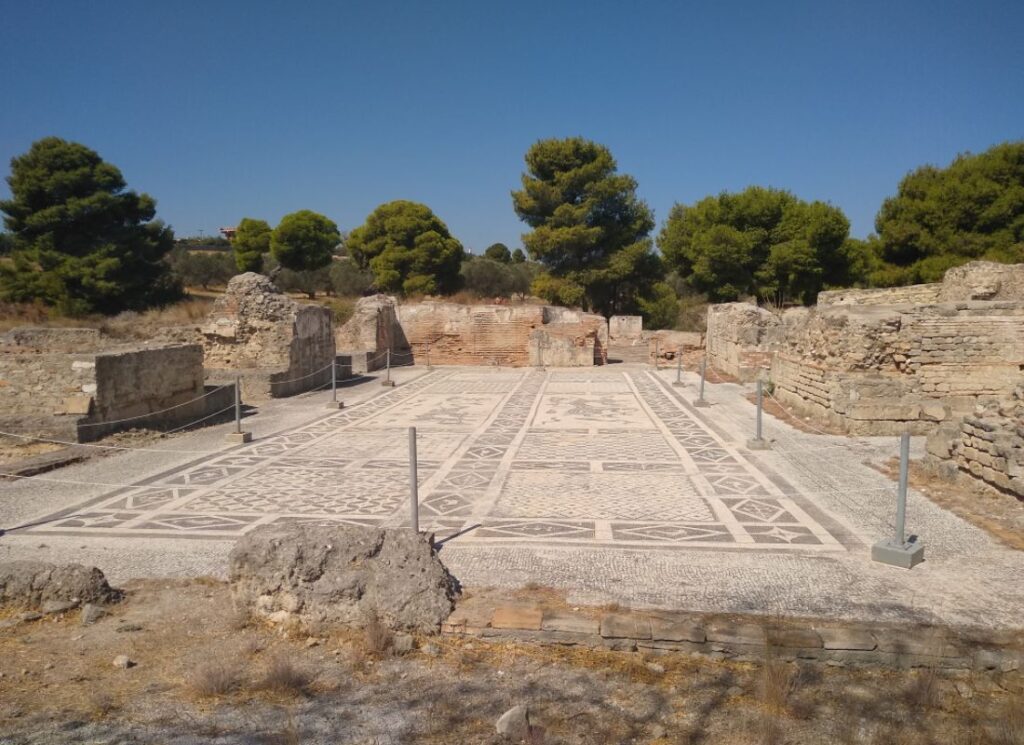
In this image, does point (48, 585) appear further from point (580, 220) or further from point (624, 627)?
point (580, 220)

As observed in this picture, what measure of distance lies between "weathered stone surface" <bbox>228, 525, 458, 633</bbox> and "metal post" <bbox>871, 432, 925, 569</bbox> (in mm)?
2830

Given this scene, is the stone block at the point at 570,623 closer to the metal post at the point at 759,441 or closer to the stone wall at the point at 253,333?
the metal post at the point at 759,441

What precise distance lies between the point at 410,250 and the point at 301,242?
27.9ft

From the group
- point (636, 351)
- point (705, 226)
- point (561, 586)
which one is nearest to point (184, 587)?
point (561, 586)

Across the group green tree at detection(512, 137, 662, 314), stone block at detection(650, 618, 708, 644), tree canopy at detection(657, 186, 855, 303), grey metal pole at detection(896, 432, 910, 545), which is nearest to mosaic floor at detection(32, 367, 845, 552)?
grey metal pole at detection(896, 432, 910, 545)

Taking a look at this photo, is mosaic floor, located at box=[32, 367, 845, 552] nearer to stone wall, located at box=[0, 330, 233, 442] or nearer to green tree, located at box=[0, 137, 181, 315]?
stone wall, located at box=[0, 330, 233, 442]

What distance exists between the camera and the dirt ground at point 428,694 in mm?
2482

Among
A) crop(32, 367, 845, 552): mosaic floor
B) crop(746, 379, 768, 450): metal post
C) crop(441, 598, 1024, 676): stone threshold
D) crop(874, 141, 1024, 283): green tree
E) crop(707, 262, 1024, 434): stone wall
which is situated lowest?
crop(32, 367, 845, 552): mosaic floor

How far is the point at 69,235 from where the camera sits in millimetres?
20969

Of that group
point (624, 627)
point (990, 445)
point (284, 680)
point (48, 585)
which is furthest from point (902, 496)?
point (48, 585)

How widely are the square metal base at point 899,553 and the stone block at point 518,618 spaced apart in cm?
246

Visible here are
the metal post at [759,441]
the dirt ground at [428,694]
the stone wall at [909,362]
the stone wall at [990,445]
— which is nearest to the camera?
the dirt ground at [428,694]

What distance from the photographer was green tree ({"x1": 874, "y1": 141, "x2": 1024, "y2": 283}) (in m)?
21.1

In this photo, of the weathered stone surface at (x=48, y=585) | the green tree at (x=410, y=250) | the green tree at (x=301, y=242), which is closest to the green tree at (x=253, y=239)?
the green tree at (x=301, y=242)
